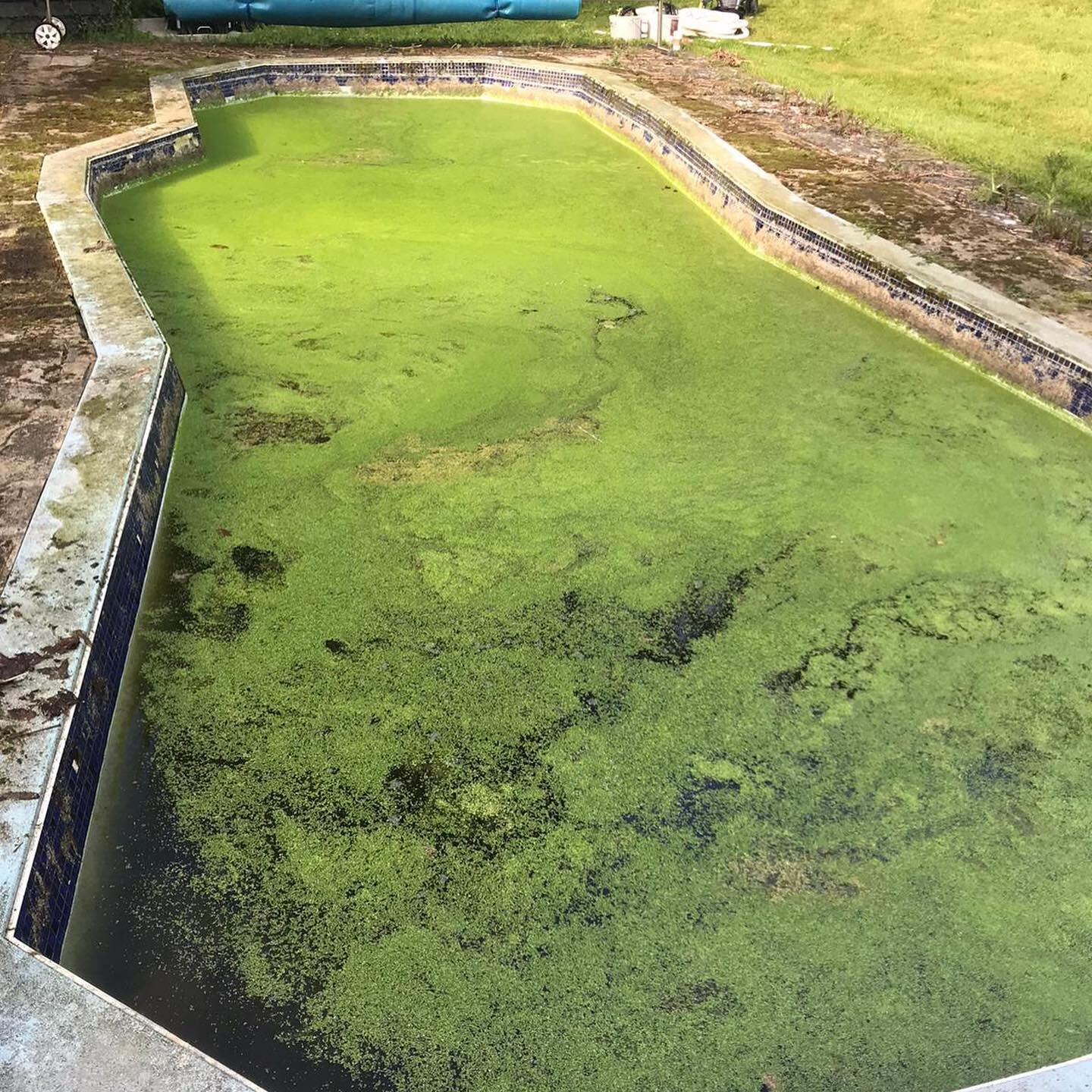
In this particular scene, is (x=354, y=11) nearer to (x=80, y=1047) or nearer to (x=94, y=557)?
(x=94, y=557)

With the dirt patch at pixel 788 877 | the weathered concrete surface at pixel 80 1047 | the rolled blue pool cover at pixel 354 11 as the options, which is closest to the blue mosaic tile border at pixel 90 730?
the weathered concrete surface at pixel 80 1047

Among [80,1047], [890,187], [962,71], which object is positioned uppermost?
[962,71]

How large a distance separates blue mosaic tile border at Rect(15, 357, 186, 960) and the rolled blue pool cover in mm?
6733

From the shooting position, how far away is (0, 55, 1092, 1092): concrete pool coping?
1415mm

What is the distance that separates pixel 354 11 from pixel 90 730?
8237 mm

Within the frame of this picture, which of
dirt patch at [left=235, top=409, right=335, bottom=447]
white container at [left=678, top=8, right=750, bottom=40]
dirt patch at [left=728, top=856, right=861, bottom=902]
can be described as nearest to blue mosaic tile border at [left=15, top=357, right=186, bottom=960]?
dirt patch at [left=235, top=409, right=335, bottom=447]

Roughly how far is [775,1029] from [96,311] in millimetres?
3195

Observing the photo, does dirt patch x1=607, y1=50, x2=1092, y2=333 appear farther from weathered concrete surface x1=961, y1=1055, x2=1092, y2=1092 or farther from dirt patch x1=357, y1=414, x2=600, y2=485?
weathered concrete surface x1=961, y1=1055, x2=1092, y2=1092

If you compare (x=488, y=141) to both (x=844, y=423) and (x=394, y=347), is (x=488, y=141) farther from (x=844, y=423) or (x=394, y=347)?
(x=844, y=423)

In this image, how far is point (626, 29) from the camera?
357 inches

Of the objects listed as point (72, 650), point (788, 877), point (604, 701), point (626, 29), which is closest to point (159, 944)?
point (72, 650)

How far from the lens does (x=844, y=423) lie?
3.60 meters

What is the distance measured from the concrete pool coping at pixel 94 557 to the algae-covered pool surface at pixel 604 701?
24 cm

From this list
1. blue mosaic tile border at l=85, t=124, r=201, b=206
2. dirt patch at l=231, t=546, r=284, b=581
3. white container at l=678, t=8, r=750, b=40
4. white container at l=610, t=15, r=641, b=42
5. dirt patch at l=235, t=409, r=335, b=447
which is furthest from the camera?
white container at l=678, t=8, r=750, b=40
